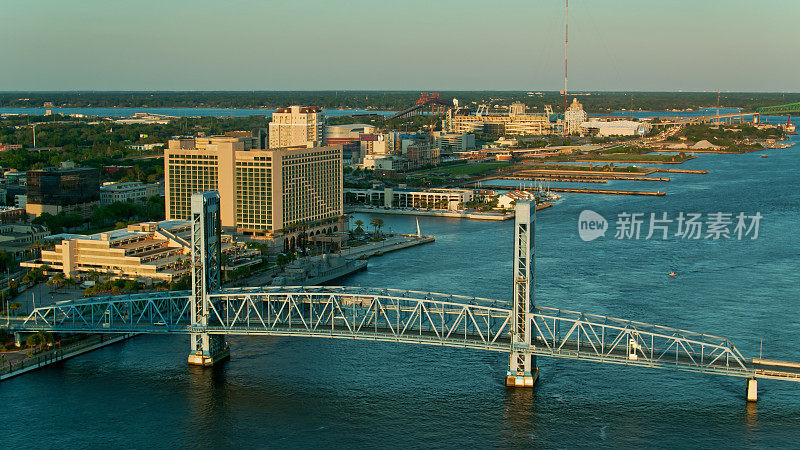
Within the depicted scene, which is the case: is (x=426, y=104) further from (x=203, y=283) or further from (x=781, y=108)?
(x=203, y=283)

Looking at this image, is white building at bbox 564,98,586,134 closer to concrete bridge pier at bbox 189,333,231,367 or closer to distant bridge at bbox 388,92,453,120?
distant bridge at bbox 388,92,453,120

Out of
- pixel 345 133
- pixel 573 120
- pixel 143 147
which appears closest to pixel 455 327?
pixel 143 147

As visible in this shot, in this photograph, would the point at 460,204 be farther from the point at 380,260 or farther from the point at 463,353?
the point at 463,353

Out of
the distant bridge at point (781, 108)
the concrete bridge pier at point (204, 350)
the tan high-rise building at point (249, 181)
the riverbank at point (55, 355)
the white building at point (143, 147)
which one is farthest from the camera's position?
the distant bridge at point (781, 108)

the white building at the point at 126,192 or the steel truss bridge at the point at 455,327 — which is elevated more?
the white building at the point at 126,192

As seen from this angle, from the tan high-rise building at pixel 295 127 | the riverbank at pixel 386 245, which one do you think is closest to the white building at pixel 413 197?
the tan high-rise building at pixel 295 127

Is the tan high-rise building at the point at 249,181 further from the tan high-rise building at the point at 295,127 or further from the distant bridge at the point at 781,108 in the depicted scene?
the distant bridge at the point at 781,108
